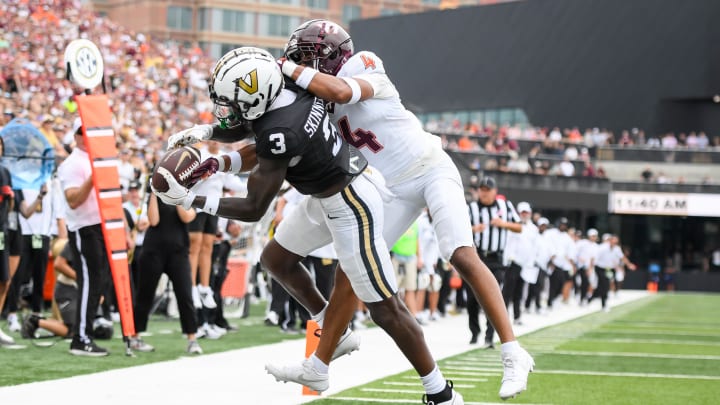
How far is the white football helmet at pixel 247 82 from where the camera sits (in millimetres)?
6371

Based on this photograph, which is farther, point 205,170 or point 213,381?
point 213,381

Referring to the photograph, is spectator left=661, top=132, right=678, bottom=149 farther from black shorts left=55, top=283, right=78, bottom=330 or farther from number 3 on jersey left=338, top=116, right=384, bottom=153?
number 3 on jersey left=338, top=116, right=384, bottom=153

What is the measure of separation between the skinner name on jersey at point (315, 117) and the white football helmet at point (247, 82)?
0.23m

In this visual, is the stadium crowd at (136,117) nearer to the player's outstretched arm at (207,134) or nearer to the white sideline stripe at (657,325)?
the white sideline stripe at (657,325)

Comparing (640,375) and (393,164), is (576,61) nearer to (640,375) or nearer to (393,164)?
(640,375)

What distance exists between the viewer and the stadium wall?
52.6 m

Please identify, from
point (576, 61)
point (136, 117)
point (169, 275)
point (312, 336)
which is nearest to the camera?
point (312, 336)

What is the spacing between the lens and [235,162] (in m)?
6.96

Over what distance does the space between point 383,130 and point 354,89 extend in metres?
0.66

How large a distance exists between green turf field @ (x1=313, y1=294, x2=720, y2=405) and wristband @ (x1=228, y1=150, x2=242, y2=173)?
178cm

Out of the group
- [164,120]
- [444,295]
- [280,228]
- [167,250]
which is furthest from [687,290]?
[280,228]

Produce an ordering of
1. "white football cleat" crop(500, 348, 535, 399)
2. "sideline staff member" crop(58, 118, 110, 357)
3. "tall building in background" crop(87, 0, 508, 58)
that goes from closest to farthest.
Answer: "white football cleat" crop(500, 348, 535, 399) < "sideline staff member" crop(58, 118, 110, 357) < "tall building in background" crop(87, 0, 508, 58)

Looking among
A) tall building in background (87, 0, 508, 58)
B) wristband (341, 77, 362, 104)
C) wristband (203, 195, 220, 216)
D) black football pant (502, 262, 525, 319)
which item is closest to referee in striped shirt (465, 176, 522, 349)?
black football pant (502, 262, 525, 319)

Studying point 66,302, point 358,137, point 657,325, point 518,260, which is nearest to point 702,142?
point 657,325
